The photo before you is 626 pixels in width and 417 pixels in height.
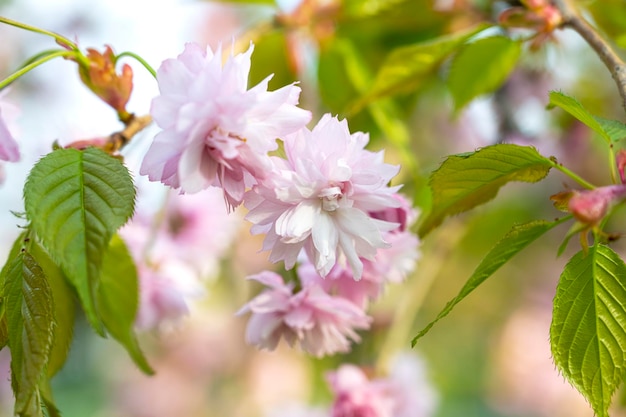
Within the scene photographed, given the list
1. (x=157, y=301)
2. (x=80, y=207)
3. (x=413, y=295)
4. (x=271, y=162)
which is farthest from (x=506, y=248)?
(x=413, y=295)

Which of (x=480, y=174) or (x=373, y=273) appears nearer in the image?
(x=480, y=174)

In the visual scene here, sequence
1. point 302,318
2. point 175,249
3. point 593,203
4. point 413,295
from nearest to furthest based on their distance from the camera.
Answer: point 593,203
point 302,318
point 175,249
point 413,295

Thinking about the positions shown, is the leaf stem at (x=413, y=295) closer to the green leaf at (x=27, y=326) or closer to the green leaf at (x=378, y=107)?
the green leaf at (x=378, y=107)

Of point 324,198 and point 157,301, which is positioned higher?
point 324,198

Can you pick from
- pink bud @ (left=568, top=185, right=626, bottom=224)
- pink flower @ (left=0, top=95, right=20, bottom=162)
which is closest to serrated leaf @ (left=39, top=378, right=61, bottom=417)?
pink flower @ (left=0, top=95, right=20, bottom=162)

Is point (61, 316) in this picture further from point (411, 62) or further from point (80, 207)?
point (411, 62)

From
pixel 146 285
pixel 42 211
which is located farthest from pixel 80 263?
pixel 146 285
